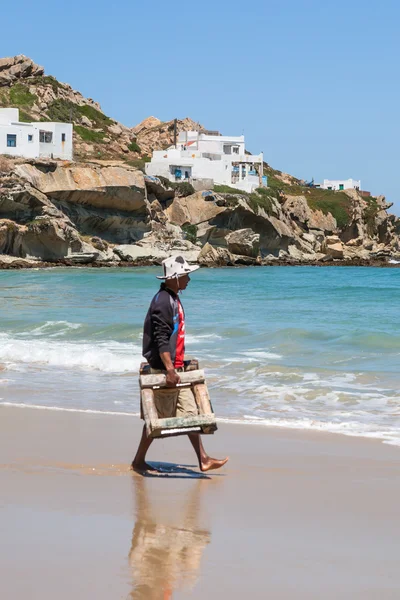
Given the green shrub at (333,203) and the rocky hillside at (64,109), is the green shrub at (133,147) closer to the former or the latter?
the rocky hillside at (64,109)

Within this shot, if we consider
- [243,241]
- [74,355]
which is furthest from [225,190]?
[74,355]

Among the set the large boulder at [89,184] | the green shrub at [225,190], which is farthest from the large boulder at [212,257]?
the green shrub at [225,190]

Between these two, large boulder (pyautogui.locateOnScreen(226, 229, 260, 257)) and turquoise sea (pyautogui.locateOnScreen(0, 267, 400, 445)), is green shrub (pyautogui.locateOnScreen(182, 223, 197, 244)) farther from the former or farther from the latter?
turquoise sea (pyautogui.locateOnScreen(0, 267, 400, 445))

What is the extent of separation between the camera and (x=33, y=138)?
64000mm

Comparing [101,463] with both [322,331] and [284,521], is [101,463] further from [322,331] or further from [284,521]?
[322,331]

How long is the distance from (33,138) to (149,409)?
6109 cm

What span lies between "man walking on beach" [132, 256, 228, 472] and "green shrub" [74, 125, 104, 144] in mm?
79268

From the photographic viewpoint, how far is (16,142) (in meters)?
63.2

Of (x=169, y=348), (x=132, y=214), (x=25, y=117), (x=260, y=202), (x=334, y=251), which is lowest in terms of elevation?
(x=169, y=348)

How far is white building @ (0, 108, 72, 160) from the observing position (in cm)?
6288

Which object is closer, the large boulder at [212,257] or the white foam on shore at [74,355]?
the white foam on shore at [74,355]

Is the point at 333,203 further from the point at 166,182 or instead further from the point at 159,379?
the point at 159,379

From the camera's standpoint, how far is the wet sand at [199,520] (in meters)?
3.72

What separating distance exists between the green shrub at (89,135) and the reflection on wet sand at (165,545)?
Result: 80.3 m
